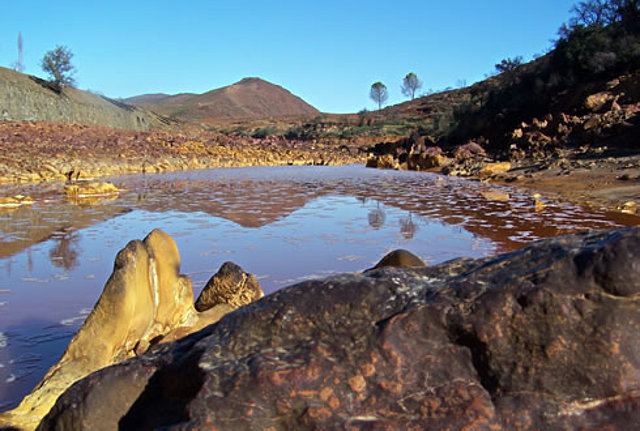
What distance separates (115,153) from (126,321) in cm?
1676

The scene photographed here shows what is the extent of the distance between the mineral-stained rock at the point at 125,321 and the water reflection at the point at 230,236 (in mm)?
209

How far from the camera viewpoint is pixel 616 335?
4.33 feet

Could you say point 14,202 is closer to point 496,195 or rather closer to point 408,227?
point 408,227

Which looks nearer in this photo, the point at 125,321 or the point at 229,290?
the point at 125,321

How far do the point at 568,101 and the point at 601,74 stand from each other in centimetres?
148

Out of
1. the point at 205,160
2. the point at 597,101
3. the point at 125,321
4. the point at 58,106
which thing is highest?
the point at 58,106

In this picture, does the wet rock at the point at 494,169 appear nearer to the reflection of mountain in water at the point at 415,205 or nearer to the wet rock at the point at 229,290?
the reflection of mountain in water at the point at 415,205

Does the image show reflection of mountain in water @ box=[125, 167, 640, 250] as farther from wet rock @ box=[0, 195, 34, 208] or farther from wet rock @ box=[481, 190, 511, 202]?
wet rock @ box=[0, 195, 34, 208]

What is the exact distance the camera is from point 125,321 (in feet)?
7.18

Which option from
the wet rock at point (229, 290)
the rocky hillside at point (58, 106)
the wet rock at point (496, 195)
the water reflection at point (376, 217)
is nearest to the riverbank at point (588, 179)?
the wet rock at point (496, 195)

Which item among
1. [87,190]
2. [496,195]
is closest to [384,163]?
[496,195]

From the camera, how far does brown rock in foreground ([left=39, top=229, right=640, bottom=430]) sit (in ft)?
4.28

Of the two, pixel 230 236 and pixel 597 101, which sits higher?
pixel 597 101

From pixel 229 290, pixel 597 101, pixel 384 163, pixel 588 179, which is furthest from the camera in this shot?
pixel 384 163
